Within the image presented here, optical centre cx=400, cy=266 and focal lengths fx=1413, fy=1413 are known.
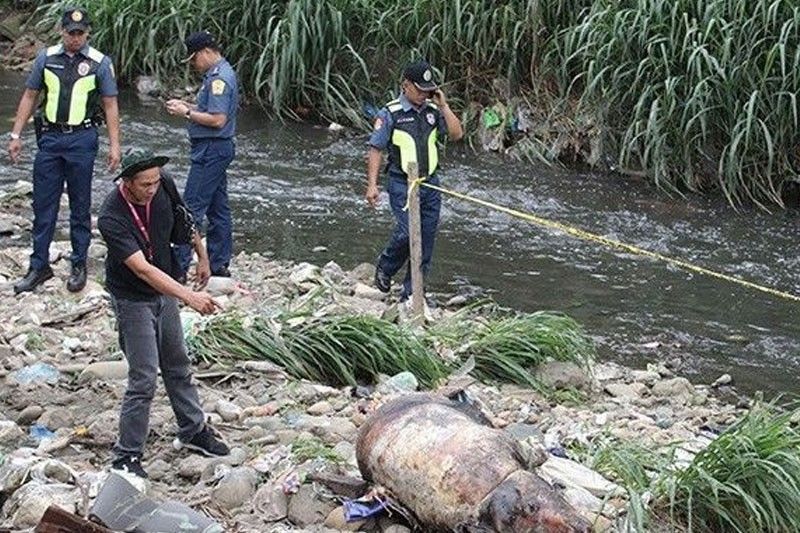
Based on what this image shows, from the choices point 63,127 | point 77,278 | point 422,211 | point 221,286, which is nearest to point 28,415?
point 77,278

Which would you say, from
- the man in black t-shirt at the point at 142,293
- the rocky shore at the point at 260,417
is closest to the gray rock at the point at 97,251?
the rocky shore at the point at 260,417

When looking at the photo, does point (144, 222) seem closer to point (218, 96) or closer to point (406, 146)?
point (218, 96)

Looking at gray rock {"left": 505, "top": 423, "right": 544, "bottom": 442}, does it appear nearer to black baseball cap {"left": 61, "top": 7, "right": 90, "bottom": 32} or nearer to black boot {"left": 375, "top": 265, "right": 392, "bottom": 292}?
black boot {"left": 375, "top": 265, "right": 392, "bottom": 292}

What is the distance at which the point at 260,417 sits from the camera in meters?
6.44

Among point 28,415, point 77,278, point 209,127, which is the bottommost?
point 77,278

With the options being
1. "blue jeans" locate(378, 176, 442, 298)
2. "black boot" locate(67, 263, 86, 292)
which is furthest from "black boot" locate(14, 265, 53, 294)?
"blue jeans" locate(378, 176, 442, 298)

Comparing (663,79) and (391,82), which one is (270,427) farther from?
(391,82)

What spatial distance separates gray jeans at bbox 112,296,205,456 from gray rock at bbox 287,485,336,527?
2.38 ft

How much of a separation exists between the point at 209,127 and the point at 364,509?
404 centimetres

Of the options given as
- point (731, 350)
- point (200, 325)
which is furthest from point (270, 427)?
point (731, 350)

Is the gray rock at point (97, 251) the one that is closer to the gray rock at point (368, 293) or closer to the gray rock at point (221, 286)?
the gray rock at point (221, 286)

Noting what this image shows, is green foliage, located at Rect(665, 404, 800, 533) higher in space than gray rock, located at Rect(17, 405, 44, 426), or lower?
higher

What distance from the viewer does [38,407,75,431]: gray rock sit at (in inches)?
243

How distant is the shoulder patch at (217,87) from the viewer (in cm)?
858
